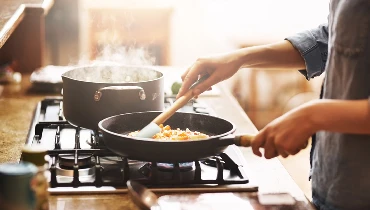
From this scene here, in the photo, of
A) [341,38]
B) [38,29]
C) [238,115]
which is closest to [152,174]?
[341,38]

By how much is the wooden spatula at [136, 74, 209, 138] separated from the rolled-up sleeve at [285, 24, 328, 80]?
0.28m

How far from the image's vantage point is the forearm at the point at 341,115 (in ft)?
3.56

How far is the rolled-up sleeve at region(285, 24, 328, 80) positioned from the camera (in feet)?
5.11

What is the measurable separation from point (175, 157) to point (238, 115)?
90cm

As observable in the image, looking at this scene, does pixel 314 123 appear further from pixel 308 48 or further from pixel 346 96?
pixel 308 48

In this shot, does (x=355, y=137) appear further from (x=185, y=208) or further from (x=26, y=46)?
(x=26, y=46)

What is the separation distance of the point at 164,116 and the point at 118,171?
19 centimetres

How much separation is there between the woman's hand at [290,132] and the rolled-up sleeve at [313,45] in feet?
1.54

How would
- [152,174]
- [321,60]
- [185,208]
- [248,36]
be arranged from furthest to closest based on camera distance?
[248,36]
[321,60]
[152,174]
[185,208]

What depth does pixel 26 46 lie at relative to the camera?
2.75m

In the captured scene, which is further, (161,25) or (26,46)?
(161,25)

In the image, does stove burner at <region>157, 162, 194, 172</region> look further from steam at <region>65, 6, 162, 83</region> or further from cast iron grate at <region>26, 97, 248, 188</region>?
steam at <region>65, 6, 162, 83</region>

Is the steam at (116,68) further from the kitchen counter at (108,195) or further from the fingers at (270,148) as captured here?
the fingers at (270,148)

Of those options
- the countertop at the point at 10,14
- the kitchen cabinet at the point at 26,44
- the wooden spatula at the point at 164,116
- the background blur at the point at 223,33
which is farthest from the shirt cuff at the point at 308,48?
the background blur at the point at 223,33
